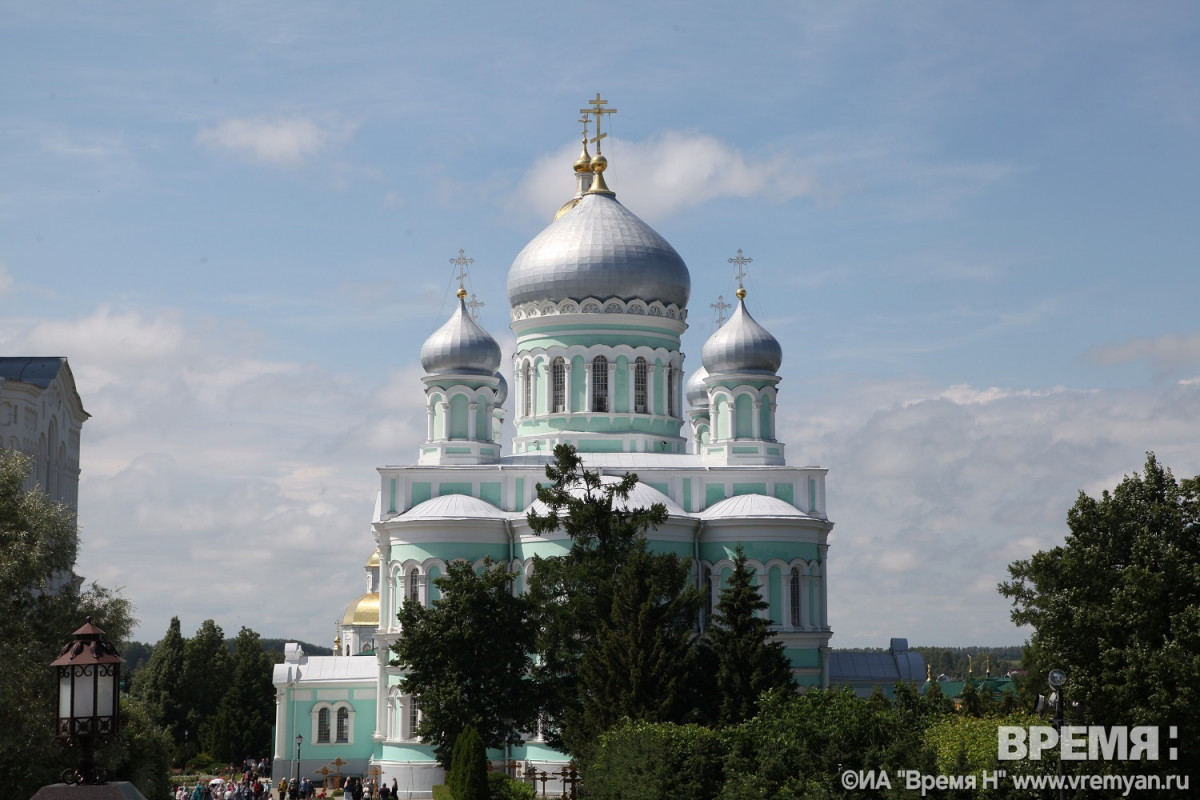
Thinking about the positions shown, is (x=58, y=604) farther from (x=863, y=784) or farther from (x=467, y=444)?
(x=467, y=444)

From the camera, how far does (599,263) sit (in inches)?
1663

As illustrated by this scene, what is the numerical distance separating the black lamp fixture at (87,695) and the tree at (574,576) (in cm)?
1927

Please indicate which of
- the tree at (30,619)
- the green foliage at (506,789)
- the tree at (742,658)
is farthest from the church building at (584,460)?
the tree at (30,619)

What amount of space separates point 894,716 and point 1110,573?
463 cm

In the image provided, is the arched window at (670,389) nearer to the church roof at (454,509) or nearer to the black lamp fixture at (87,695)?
the church roof at (454,509)

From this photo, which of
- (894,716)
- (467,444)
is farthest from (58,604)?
(467,444)

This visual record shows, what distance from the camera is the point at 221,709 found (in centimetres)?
5656

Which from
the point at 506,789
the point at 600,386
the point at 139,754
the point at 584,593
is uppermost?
the point at 600,386

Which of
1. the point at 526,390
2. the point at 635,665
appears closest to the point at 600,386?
the point at 526,390

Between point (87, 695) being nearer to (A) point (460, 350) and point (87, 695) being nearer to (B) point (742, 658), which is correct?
(B) point (742, 658)

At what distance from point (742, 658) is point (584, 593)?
354 centimetres

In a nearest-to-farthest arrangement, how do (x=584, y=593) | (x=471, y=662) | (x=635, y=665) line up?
(x=635, y=665), (x=584, y=593), (x=471, y=662)

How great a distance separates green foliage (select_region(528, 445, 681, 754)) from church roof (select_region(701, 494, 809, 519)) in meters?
5.40

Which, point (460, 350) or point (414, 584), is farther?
point (460, 350)
